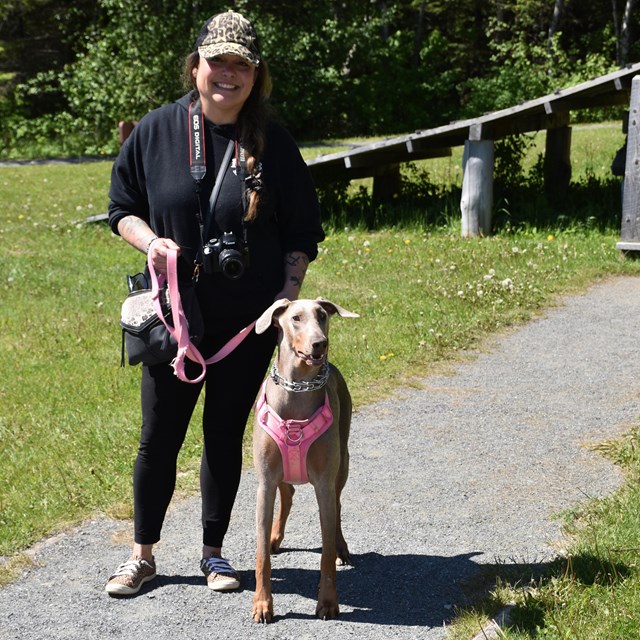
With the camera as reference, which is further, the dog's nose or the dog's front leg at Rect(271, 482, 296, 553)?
the dog's front leg at Rect(271, 482, 296, 553)

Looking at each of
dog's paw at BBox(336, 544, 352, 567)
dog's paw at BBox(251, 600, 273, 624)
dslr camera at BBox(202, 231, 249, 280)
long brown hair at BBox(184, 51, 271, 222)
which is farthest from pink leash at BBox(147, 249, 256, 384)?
dog's paw at BBox(336, 544, 352, 567)

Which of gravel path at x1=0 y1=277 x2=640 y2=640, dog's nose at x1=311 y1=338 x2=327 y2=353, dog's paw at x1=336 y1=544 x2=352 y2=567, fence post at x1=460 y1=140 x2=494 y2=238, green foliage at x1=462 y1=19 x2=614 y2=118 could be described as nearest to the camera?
dog's nose at x1=311 y1=338 x2=327 y2=353

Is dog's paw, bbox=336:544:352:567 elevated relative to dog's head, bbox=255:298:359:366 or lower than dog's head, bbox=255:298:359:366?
lower

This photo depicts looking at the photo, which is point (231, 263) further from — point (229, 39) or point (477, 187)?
point (477, 187)

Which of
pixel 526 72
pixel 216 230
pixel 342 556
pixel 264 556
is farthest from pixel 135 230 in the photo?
pixel 526 72

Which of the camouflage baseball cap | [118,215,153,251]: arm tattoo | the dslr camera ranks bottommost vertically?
the dslr camera

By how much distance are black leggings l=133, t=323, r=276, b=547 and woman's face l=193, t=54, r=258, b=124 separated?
3.02ft

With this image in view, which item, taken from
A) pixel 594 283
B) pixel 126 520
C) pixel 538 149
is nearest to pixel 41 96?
pixel 538 149

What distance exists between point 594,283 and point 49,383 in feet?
19.0

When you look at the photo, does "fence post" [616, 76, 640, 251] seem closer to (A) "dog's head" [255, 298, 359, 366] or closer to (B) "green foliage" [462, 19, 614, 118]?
(A) "dog's head" [255, 298, 359, 366]

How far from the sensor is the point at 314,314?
12.6 ft

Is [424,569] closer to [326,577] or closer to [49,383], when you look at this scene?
[326,577]

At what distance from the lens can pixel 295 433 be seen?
13.0 feet

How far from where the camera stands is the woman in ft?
13.0
